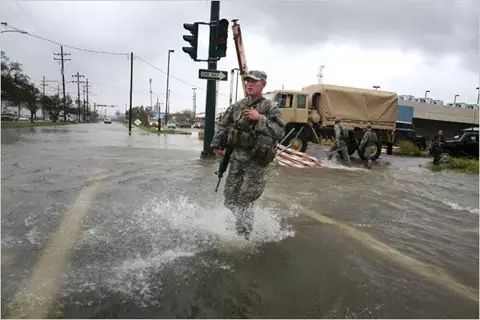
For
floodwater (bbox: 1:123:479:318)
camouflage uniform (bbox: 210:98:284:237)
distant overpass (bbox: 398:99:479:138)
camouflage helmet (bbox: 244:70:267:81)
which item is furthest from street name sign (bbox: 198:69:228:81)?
distant overpass (bbox: 398:99:479:138)

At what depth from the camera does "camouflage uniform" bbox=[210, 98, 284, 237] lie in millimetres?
4832

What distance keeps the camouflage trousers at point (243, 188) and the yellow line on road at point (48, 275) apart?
1688 millimetres

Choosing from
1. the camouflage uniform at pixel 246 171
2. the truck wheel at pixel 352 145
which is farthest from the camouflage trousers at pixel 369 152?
the camouflage uniform at pixel 246 171

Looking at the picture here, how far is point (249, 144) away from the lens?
15.8 ft

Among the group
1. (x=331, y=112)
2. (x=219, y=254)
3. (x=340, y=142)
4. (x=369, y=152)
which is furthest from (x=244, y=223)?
(x=331, y=112)

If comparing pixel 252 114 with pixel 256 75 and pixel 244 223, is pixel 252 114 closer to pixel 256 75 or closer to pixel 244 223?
pixel 256 75

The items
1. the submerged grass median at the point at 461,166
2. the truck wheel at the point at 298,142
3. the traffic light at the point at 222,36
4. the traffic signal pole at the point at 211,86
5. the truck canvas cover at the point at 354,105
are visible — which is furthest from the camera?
the truck canvas cover at the point at 354,105

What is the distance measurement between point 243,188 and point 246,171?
0.19 m

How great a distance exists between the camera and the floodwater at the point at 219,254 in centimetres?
323

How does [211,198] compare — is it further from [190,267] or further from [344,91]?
[344,91]

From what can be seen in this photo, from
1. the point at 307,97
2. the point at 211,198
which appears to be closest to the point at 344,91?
the point at 307,97

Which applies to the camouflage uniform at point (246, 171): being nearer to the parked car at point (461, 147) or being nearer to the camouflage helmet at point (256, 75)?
the camouflage helmet at point (256, 75)

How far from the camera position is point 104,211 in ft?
19.2

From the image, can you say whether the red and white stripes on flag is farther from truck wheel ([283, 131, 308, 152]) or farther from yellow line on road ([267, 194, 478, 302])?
yellow line on road ([267, 194, 478, 302])
